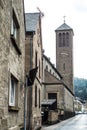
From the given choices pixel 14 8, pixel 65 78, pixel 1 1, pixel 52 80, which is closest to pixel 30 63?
pixel 14 8

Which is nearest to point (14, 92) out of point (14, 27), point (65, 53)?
point (14, 27)

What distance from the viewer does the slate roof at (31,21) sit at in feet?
81.1

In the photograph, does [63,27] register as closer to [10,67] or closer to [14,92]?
[14,92]

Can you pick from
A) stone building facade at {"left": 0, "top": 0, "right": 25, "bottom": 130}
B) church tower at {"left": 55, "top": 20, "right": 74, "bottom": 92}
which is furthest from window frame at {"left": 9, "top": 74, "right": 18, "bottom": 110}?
church tower at {"left": 55, "top": 20, "right": 74, "bottom": 92}

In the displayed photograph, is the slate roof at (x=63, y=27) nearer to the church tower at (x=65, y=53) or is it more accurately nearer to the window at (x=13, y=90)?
the church tower at (x=65, y=53)

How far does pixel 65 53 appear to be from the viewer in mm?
92062

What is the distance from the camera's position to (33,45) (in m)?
23.9

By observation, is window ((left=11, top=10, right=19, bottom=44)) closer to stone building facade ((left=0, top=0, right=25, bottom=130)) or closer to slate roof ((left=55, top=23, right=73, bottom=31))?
stone building facade ((left=0, top=0, right=25, bottom=130))

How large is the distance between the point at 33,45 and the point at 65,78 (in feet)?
217

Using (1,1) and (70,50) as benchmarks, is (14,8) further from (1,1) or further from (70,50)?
(70,50)

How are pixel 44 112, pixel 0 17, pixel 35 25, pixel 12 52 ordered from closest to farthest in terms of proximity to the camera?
pixel 0 17, pixel 12 52, pixel 35 25, pixel 44 112

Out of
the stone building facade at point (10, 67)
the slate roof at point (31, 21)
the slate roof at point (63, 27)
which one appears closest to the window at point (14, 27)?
the stone building facade at point (10, 67)

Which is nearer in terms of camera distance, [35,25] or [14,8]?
[14,8]

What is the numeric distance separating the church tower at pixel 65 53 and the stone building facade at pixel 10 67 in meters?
73.6
